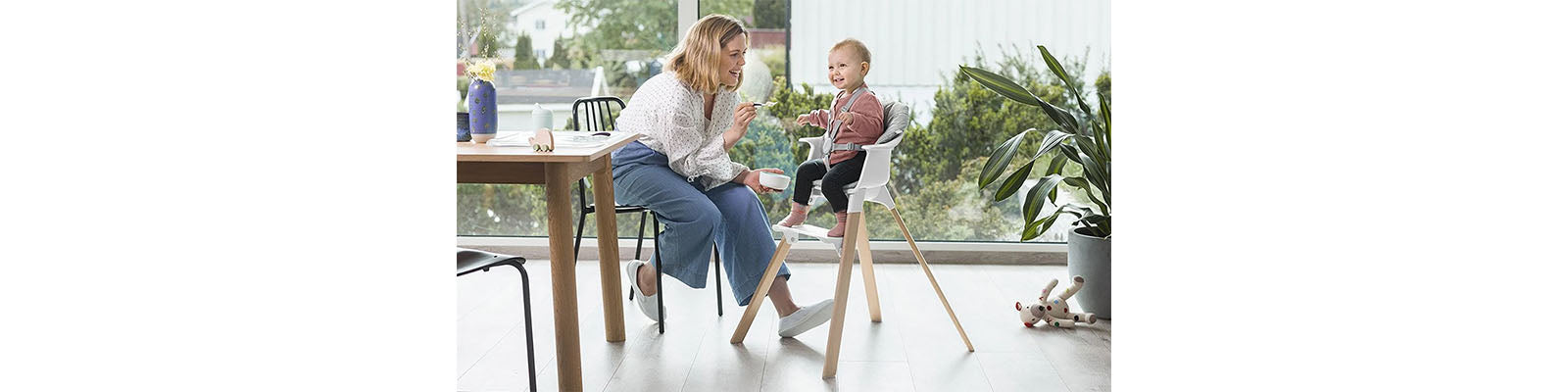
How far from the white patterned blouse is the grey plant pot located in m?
1.04

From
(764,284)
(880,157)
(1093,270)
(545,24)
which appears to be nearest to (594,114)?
(764,284)

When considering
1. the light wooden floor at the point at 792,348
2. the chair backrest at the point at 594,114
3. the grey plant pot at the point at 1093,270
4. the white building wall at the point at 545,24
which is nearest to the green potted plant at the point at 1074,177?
the grey plant pot at the point at 1093,270

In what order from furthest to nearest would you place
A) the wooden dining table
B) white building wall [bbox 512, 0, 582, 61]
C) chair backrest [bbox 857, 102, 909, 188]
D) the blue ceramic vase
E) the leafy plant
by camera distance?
white building wall [bbox 512, 0, 582, 61]
the leafy plant
the blue ceramic vase
chair backrest [bbox 857, 102, 909, 188]
the wooden dining table

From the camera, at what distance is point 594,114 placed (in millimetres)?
3322

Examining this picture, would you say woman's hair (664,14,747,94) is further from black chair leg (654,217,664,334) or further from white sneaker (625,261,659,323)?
white sneaker (625,261,659,323)

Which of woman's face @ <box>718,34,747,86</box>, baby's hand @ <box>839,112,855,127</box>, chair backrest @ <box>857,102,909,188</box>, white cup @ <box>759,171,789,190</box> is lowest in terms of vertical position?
white cup @ <box>759,171,789,190</box>

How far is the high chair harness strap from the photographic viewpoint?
2451 millimetres

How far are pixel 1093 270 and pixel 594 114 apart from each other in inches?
62.7

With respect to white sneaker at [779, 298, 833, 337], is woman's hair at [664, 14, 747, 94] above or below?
above

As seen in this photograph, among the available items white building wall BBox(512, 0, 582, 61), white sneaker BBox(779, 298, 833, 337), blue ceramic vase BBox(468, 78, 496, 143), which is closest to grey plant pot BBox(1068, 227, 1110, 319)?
white sneaker BBox(779, 298, 833, 337)

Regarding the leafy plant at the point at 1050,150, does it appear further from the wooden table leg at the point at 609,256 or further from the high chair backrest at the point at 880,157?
the wooden table leg at the point at 609,256

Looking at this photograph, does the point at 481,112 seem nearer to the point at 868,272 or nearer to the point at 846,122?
the point at 846,122
